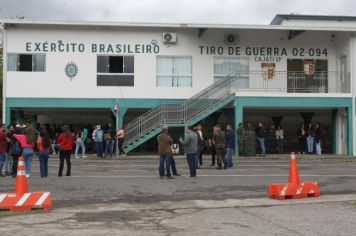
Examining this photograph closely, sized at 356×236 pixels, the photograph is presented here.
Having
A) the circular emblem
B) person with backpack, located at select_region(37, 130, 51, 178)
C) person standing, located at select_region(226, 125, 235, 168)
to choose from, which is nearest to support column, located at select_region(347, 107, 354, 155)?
person standing, located at select_region(226, 125, 235, 168)

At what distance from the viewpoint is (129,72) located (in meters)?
29.6

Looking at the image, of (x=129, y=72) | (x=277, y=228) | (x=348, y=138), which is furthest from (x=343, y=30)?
(x=277, y=228)

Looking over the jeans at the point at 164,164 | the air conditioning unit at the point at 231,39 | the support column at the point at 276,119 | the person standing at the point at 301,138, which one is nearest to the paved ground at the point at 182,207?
the jeans at the point at 164,164

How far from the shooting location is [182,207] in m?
10.8

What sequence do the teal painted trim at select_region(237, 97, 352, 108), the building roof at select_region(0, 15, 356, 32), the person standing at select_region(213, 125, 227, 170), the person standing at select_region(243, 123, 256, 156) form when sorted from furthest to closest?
the building roof at select_region(0, 15, 356, 32), the teal painted trim at select_region(237, 97, 352, 108), the person standing at select_region(243, 123, 256, 156), the person standing at select_region(213, 125, 227, 170)

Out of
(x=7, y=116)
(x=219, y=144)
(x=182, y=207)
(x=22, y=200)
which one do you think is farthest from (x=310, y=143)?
(x=22, y=200)

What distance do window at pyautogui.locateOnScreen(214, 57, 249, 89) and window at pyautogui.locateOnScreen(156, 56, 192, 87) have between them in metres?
1.52

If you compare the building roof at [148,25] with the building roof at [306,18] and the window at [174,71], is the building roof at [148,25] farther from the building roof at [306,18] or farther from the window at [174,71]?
the building roof at [306,18]

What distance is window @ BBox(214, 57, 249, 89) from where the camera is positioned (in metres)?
30.1

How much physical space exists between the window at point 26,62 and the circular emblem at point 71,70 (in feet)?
4.00

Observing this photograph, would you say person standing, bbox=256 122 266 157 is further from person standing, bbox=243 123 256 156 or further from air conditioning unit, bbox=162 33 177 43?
air conditioning unit, bbox=162 33 177 43

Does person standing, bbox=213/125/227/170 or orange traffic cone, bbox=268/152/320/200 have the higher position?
person standing, bbox=213/125/227/170

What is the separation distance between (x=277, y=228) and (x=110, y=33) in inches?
881

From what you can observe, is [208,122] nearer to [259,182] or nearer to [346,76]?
[346,76]
